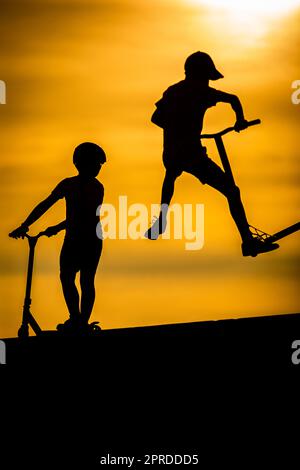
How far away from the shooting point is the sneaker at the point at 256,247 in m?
19.7

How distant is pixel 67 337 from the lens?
1902cm

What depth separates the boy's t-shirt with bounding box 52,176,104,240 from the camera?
62.9 feet

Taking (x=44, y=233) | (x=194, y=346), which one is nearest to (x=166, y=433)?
(x=194, y=346)

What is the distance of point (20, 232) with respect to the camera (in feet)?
63.8

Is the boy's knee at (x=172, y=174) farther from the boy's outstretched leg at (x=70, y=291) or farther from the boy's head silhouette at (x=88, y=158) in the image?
the boy's outstretched leg at (x=70, y=291)

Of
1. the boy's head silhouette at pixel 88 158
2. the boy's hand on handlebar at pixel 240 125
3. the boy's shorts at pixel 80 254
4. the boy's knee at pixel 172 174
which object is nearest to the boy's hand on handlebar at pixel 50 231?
the boy's shorts at pixel 80 254

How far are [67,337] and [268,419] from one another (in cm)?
312

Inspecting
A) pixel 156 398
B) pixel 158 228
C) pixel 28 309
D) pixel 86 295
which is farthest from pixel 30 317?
pixel 156 398

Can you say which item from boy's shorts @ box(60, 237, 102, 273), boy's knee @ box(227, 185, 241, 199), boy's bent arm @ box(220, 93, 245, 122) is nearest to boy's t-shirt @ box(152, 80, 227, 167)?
boy's bent arm @ box(220, 93, 245, 122)

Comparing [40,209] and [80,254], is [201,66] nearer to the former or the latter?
[40,209]

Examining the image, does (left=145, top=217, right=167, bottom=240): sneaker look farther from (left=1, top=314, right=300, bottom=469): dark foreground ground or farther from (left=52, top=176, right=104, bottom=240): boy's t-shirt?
(left=1, top=314, right=300, bottom=469): dark foreground ground
